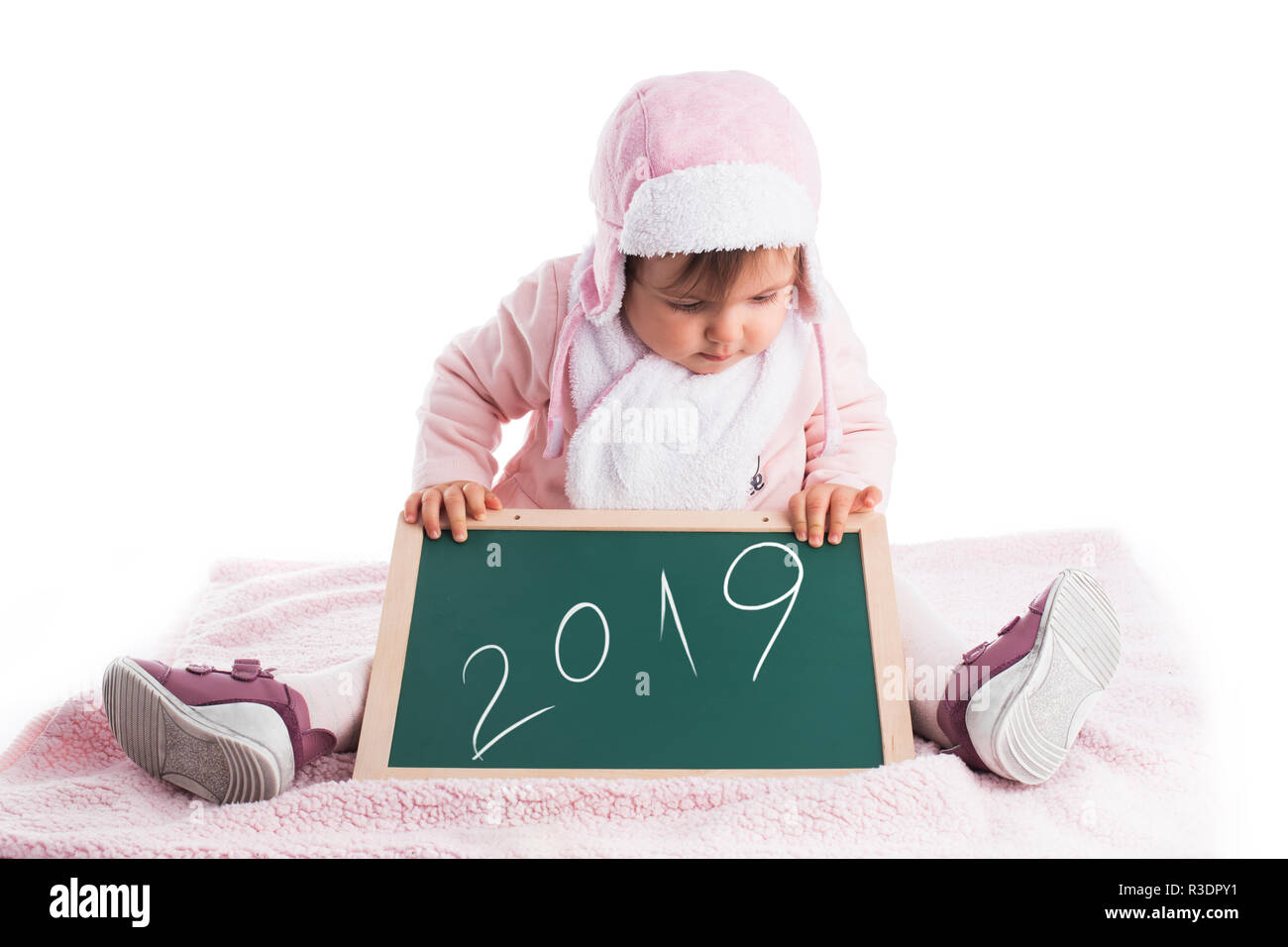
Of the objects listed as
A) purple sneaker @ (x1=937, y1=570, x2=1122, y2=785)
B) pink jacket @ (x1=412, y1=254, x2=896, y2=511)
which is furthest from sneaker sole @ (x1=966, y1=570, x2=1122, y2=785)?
pink jacket @ (x1=412, y1=254, x2=896, y2=511)

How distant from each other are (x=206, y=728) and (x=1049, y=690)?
874 mm

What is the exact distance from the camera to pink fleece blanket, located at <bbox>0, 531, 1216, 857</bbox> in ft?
3.70

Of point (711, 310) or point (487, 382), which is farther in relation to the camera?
A: point (487, 382)

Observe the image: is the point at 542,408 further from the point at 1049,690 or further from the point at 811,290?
the point at 1049,690

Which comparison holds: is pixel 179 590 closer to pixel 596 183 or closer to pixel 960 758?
pixel 596 183

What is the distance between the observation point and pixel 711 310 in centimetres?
144

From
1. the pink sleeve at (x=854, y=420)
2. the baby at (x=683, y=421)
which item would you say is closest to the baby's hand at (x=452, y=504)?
the baby at (x=683, y=421)

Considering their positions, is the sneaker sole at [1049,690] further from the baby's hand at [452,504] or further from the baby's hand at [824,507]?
the baby's hand at [452,504]

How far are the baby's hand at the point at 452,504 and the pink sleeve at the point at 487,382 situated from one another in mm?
165

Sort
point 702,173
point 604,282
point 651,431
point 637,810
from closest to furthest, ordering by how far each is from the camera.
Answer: point 637,810
point 702,173
point 604,282
point 651,431

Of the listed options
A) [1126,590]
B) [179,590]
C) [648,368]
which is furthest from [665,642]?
[179,590]

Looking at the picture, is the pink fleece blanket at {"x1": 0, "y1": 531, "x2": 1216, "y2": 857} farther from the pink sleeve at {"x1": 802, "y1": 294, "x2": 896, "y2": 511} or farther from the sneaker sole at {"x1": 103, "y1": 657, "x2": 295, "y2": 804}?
the pink sleeve at {"x1": 802, "y1": 294, "x2": 896, "y2": 511}

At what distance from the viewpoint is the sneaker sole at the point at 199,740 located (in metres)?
1.23

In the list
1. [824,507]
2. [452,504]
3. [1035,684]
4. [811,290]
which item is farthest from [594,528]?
[1035,684]
